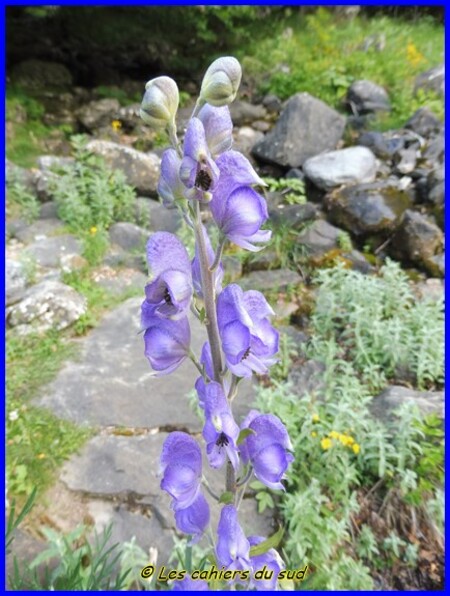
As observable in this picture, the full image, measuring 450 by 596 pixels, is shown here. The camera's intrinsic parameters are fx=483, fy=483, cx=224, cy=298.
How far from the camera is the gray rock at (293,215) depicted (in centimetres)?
478

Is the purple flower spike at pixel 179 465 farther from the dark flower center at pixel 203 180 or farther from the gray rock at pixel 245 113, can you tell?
the gray rock at pixel 245 113

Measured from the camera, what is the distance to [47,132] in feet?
23.6

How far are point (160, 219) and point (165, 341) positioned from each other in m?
4.47

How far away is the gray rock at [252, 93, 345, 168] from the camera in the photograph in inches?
248

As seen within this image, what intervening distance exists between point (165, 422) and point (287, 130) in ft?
15.7

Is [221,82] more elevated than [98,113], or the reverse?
[98,113]

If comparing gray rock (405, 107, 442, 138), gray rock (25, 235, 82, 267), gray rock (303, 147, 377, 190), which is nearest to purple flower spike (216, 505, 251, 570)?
gray rock (25, 235, 82, 267)

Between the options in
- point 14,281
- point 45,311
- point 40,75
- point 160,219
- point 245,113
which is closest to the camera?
point 45,311

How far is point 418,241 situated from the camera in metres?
4.50

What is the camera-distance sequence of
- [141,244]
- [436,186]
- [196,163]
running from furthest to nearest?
[436,186], [141,244], [196,163]

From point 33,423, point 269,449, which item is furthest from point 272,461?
point 33,423

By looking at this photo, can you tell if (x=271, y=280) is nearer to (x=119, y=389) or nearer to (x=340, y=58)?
(x=119, y=389)

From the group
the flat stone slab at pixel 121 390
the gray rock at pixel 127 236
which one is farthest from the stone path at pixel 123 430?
the gray rock at pixel 127 236

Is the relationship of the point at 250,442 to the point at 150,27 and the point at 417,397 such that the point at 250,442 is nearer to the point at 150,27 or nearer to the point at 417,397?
the point at 417,397
